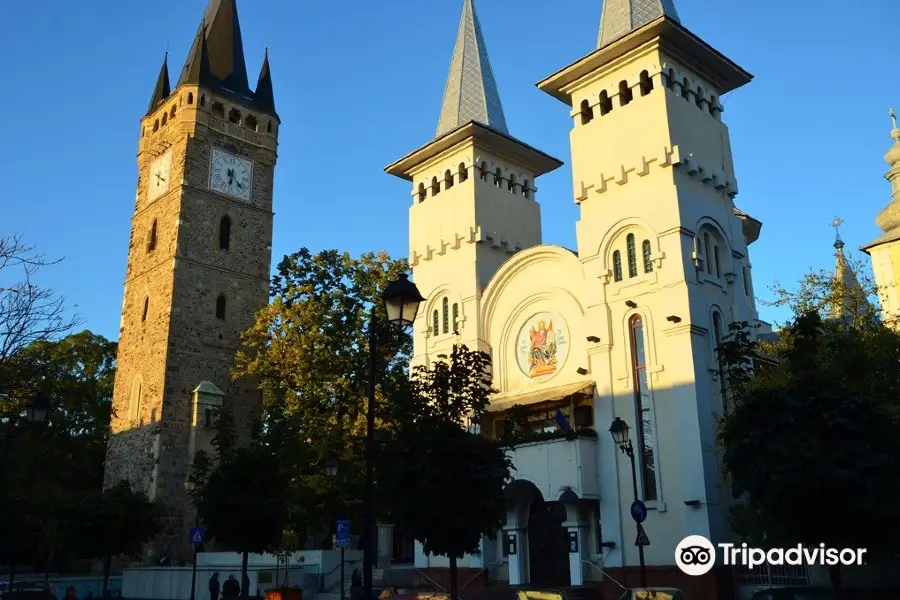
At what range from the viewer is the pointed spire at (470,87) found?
32622 millimetres

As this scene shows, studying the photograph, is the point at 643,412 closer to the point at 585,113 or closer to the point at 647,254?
the point at 647,254

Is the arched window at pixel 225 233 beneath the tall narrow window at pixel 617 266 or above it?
above

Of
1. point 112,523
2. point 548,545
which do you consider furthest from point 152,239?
point 548,545

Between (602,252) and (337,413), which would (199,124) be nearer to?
(337,413)

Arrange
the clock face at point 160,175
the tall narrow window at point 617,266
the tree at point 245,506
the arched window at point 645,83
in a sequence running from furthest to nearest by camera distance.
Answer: the clock face at point 160,175
the arched window at point 645,83
the tall narrow window at point 617,266
the tree at point 245,506

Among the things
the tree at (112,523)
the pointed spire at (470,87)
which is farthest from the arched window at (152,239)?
the tree at (112,523)

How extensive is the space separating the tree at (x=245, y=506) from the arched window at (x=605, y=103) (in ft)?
50.2

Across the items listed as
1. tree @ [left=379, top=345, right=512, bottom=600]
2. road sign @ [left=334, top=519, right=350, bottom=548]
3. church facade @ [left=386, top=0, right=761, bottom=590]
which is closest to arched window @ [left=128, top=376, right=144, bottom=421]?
church facade @ [left=386, top=0, right=761, bottom=590]

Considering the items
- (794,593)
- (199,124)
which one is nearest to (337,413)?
(199,124)

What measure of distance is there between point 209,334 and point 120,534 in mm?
15057

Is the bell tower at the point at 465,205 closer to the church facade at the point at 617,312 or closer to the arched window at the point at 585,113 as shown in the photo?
the church facade at the point at 617,312

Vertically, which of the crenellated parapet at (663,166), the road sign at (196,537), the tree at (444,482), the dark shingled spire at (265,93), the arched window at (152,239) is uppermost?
the dark shingled spire at (265,93)

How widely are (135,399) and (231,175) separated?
491 inches

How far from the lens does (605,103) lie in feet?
89.3
